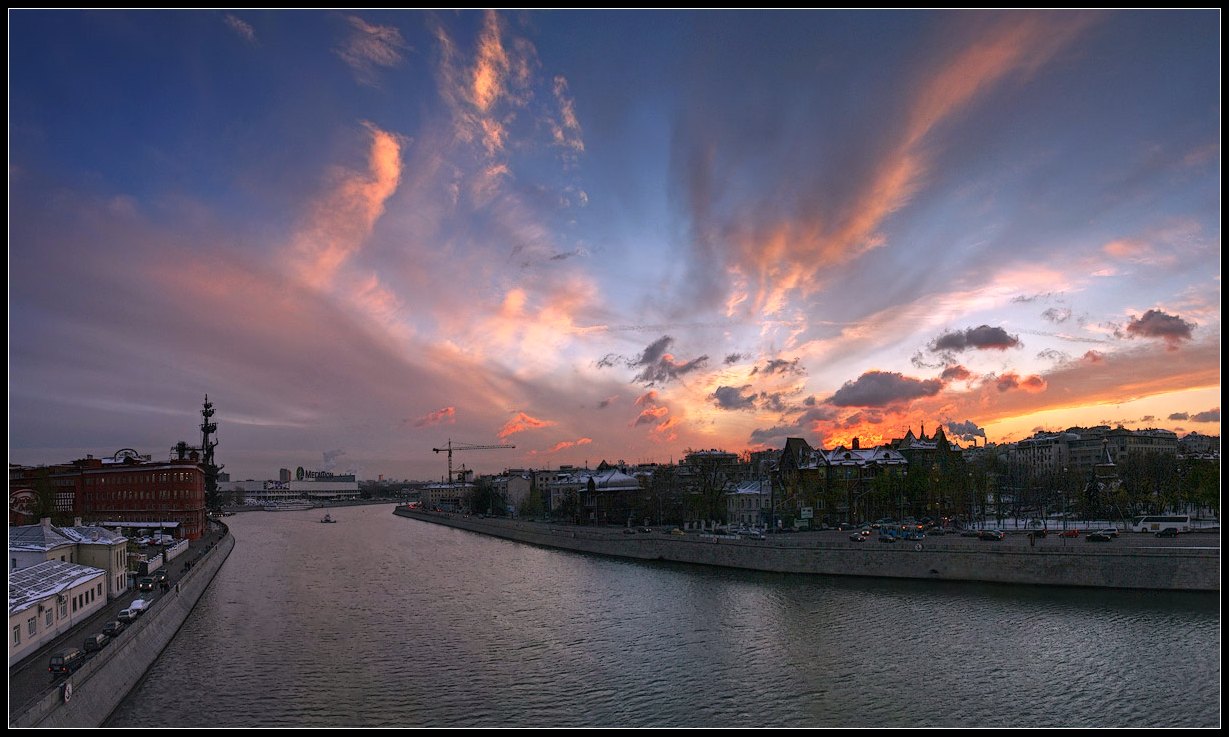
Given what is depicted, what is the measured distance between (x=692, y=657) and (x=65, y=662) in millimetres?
25548

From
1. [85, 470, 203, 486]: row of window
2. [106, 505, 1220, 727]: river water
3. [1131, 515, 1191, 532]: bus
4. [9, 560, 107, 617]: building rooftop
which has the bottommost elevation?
[106, 505, 1220, 727]: river water

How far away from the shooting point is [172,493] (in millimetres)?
97500

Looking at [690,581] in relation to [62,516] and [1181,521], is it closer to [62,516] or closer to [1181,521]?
[1181,521]

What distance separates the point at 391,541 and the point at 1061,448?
164m

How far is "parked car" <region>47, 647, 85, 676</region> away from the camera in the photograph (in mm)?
24766

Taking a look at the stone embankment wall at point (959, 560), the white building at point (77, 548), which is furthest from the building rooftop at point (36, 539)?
the stone embankment wall at point (959, 560)

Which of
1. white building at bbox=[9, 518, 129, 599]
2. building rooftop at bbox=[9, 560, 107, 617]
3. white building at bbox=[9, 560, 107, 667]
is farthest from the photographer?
white building at bbox=[9, 518, 129, 599]

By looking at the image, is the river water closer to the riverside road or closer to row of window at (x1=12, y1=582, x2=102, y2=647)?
the riverside road

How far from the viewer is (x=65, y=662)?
25812 millimetres

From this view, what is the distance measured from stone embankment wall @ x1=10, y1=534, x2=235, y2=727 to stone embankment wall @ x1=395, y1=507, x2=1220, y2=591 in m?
43.2

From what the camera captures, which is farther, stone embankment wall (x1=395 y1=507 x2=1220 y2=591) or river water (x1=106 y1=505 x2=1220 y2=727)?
stone embankment wall (x1=395 y1=507 x2=1220 y2=591)

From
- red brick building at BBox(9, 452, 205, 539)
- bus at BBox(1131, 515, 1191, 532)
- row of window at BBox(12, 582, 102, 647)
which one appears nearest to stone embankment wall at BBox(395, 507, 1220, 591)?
bus at BBox(1131, 515, 1191, 532)

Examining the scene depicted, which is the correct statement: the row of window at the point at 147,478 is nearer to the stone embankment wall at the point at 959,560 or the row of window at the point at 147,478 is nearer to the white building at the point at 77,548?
the white building at the point at 77,548

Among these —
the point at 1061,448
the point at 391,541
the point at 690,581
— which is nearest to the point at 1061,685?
the point at 690,581
